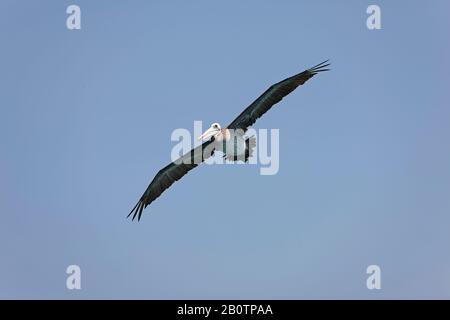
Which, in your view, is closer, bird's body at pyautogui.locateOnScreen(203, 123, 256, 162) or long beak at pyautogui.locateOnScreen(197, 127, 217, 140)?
bird's body at pyautogui.locateOnScreen(203, 123, 256, 162)

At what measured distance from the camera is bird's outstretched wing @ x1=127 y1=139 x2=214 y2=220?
24.0 m

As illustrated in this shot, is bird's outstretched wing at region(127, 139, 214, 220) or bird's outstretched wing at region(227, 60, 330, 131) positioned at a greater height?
bird's outstretched wing at region(227, 60, 330, 131)

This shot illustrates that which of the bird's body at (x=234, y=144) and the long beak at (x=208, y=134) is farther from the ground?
the long beak at (x=208, y=134)

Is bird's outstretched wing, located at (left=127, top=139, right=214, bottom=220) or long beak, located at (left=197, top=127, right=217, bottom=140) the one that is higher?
long beak, located at (left=197, top=127, right=217, bottom=140)

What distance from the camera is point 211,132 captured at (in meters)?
23.7

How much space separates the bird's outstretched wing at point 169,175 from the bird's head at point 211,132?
0.51 m

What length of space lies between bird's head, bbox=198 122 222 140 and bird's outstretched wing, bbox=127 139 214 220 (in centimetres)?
51

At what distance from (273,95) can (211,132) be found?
2.53 metres

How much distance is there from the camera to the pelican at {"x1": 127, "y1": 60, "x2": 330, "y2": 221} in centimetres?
2273

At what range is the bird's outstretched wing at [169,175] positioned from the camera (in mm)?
23969
